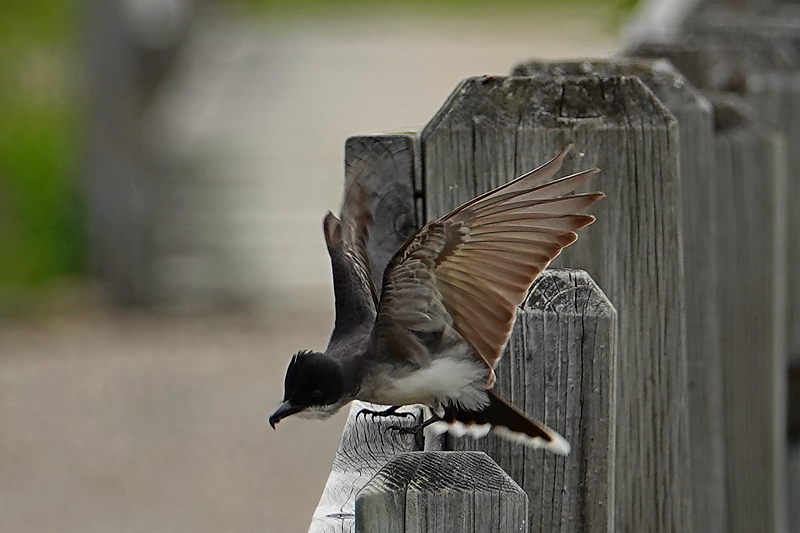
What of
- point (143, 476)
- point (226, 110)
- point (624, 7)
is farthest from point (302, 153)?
point (624, 7)

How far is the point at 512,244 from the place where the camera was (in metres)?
1.83

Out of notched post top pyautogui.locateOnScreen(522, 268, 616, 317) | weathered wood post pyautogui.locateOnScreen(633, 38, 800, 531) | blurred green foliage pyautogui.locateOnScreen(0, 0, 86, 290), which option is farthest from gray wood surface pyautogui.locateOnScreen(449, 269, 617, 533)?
blurred green foliage pyautogui.locateOnScreen(0, 0, 86, 290)

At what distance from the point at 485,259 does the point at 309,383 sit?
0.42 meters

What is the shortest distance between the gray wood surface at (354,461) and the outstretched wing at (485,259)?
19cm

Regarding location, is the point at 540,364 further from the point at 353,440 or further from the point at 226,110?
the point at 226,110

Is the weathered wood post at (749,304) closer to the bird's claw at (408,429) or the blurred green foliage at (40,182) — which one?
the bird's claw at (408,429)

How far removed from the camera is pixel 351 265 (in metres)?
2.23

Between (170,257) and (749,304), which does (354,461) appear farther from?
(170,257)

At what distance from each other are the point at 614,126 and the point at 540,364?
43cm

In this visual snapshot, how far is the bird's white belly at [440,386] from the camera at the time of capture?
1897mm

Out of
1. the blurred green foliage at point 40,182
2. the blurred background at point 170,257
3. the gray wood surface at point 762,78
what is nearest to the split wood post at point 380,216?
the gray wood surface at point 762,78

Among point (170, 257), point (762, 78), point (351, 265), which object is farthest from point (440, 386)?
point (170, 257)

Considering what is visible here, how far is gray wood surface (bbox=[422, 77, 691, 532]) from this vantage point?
1920 millimetres

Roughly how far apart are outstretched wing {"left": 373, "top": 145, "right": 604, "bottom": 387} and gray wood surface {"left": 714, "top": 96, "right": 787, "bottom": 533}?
0.82 m
